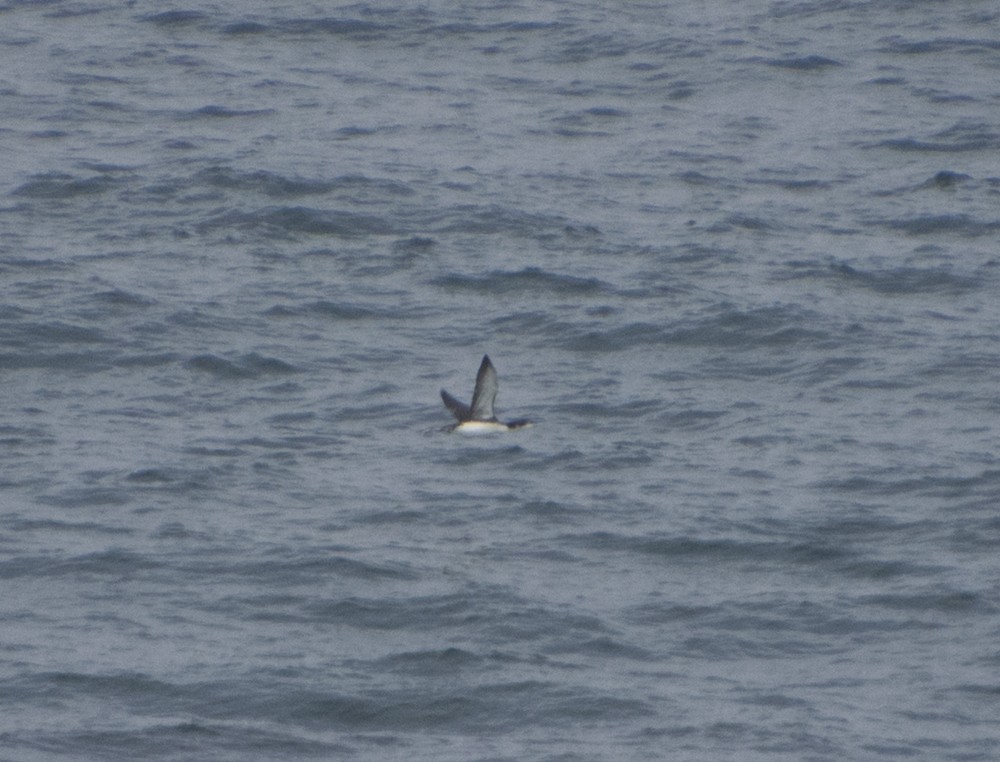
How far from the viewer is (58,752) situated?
16.3 meters

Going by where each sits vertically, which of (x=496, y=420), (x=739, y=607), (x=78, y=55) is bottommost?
(x=739, y=607)

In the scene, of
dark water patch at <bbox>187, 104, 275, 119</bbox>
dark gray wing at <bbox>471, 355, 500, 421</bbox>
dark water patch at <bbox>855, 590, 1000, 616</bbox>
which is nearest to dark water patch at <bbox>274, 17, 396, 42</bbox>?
dark water patch at <bbox>187, 104, 275, 119</bbox>

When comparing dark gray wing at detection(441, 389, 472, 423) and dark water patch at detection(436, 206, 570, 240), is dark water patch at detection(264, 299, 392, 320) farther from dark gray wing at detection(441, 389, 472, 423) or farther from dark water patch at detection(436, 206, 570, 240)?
dark gray wing at detection(441, 389, 472, 423)

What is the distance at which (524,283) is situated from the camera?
27766 mm

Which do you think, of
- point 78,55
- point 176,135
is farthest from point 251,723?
point 78,55

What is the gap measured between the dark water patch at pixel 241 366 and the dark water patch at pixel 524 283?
3523mm

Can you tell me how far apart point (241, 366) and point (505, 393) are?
→ 133 inches

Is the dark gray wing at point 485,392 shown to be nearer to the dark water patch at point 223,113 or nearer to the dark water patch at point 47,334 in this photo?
the dark water patch at point 47,334

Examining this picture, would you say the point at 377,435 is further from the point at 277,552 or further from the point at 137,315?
the point at 137,315

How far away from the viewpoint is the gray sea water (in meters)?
17.8

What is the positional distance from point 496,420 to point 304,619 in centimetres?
331

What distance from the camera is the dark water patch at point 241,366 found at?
24.8 meters

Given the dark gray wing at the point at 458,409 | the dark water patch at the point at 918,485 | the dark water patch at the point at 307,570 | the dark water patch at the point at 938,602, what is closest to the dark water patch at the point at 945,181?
the dark water patch at the point at 918,485

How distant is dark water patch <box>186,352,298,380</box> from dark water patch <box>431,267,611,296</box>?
139 inches
